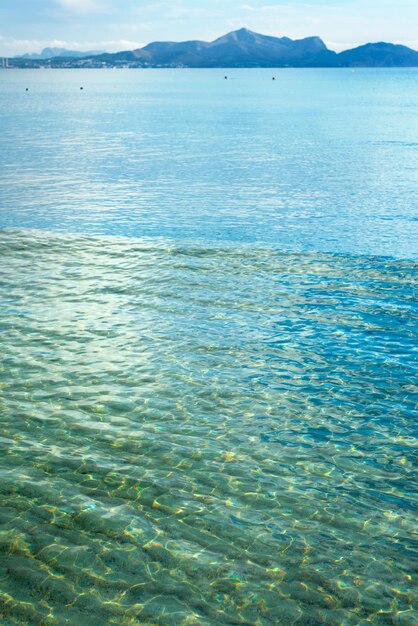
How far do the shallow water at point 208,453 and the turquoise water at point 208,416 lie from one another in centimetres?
5

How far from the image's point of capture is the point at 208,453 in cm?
1321

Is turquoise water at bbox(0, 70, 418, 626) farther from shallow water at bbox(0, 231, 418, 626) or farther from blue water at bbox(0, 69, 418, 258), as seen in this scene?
blue water at bbox(0, 69, 418, 258)

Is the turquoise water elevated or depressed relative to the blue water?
depressed

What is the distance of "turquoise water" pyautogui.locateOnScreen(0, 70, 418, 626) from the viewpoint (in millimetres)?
9828

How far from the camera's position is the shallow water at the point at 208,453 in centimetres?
970

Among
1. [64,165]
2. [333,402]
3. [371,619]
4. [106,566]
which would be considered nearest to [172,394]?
[333,402]

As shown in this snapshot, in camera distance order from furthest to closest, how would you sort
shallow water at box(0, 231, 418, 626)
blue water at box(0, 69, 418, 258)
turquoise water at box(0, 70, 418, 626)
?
blue water at box(0, 69, 418, 258), turquoise water at box(0, 70, 418, 626), shallow water at box(0, 231, 418, 626)

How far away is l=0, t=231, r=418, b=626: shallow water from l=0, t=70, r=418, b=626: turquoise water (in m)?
0.05

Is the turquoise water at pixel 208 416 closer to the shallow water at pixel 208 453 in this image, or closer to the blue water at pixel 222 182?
the shallow water at pixel 208 453

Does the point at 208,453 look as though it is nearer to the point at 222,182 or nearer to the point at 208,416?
the point at 208,416

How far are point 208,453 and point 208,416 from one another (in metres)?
1.61

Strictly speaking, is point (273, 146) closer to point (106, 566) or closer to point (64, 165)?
point (64, 165)

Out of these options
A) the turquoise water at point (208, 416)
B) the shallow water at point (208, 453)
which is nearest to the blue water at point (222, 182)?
the turquoise water at point (208, 416)

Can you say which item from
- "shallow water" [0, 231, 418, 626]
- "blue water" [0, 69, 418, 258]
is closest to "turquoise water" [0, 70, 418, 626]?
"shallow water" [0, 231, 418, 626]
